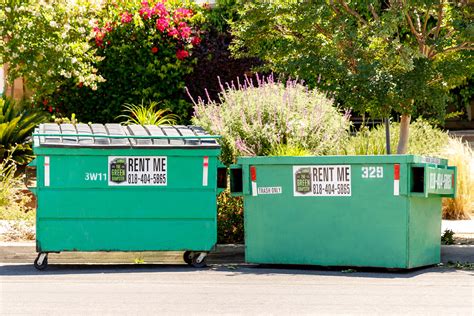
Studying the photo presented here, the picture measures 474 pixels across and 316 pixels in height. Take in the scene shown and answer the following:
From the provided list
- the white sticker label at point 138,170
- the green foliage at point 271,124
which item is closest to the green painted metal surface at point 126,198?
the white sticker label at point 138,170

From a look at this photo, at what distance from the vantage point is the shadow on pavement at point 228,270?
34.5 ft

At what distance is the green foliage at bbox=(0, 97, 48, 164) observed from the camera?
16.4m

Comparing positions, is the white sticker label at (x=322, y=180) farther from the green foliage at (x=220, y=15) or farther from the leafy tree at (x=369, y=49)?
the green foliage at (x=220, y=15)

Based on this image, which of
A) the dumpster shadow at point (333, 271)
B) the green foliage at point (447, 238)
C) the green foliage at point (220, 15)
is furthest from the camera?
the green foliage at point (220, 15)

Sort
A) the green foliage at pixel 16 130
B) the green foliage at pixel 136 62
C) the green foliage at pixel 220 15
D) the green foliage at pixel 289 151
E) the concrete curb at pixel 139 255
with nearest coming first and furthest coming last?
1. the concrete curb at pixel 139 255
2. the green foliage at pixel 289 151
3. the green foliage at pixel 16 130
4. the green foliage at pixel 136 62
5. the green foliage at pixel 220 15

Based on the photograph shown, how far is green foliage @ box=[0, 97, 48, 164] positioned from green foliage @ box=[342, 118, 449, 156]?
4.92m

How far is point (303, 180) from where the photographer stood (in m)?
10.9

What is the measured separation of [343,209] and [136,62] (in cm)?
891

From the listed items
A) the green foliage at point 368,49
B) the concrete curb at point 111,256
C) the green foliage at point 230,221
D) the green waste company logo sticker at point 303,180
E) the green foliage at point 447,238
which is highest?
the green foliage at point 368,49

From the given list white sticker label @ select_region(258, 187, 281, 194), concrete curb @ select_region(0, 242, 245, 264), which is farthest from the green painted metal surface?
concrete curb @ select_region(0, 242, 245, 264)

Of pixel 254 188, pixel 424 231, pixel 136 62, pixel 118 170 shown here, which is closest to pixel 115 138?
pixel 118 170

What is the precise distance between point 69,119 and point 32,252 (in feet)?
24.3

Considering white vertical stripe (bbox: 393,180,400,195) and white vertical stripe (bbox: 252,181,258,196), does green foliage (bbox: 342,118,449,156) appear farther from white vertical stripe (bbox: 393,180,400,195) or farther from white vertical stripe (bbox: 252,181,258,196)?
white vertical stripe (bbox: 393,180,400,195)

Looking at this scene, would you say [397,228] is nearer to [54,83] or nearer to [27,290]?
[27,290]
